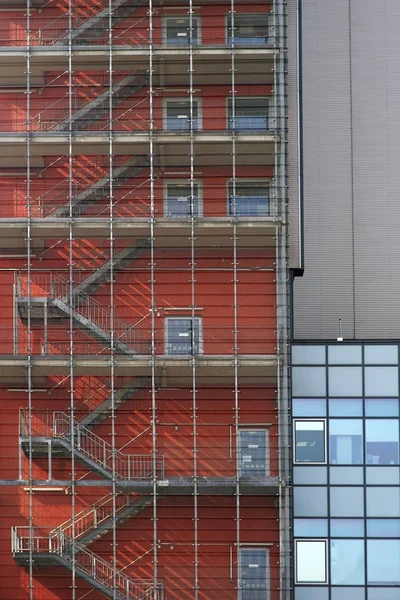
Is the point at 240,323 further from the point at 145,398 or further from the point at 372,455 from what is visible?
the point at 372,455

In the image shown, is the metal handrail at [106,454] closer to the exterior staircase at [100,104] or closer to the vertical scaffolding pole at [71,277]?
the vertical scaffolding pole at [71,277]

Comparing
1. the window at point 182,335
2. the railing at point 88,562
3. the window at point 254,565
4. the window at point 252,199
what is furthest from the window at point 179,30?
the window at point 254,565

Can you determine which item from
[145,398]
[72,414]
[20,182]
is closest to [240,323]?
[145,398]

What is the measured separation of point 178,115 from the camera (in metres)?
25.7

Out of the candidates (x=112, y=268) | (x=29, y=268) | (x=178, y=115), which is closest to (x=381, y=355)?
(x=112, y=268)

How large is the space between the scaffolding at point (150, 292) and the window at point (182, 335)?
36 millimetres

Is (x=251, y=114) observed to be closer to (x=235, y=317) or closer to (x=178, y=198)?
(x=178, y=198)

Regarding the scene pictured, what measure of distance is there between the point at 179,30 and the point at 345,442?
1075 centimetres

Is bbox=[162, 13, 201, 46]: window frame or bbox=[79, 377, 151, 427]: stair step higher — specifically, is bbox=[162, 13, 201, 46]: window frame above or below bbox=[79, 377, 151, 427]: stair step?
above

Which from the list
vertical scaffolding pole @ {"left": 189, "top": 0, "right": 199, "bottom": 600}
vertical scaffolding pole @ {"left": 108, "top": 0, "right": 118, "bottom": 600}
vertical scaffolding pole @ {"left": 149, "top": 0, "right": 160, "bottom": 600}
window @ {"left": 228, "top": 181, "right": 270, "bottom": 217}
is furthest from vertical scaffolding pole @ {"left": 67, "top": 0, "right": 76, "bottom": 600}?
window @ {"left": 228, "top": 181, "right": 270, "bottom": 217}

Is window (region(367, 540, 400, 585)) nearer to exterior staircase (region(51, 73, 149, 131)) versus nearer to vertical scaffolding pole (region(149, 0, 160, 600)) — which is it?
vertical scaffolding pole (region(149, 0, 160, 600))

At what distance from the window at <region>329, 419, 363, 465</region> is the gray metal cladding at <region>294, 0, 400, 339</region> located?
2851mm

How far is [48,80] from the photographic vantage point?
85.0 feet

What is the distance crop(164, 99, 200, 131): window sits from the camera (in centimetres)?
2558
